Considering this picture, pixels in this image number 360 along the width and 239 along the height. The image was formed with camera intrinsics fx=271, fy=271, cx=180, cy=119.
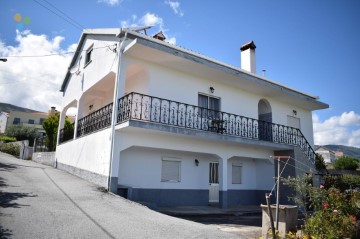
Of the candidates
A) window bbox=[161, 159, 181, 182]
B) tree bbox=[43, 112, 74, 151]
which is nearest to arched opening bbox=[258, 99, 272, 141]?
window bbox=[161, 159, 181, 182]

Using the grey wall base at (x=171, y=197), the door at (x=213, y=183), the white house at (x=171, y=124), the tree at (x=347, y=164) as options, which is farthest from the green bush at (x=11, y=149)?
the tree at (x=347, y=164)

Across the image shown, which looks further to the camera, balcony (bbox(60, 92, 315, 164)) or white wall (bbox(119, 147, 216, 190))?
white wall (bbox(119, 147, 216, 190))

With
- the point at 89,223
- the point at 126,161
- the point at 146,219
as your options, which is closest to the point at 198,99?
the point at 126,161

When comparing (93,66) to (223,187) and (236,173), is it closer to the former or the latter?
(223,187)

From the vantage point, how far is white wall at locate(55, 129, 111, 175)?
10.1 meters

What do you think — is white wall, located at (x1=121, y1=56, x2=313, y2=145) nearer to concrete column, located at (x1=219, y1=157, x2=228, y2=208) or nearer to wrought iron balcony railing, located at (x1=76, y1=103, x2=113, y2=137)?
wrought iron balcony railing, located at (x1=76, y1=103, x2=113, y2=137)

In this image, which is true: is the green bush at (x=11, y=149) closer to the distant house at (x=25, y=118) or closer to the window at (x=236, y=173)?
the window at (x=236, y=173)

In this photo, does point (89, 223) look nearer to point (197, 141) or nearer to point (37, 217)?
point (37, 217)

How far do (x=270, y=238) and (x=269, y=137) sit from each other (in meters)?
9.26

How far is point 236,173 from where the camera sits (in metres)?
14.7

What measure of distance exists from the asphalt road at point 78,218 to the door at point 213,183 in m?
6.21

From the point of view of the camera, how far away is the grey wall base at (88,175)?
9.78 metres

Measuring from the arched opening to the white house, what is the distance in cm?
6

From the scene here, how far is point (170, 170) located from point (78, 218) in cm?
621
